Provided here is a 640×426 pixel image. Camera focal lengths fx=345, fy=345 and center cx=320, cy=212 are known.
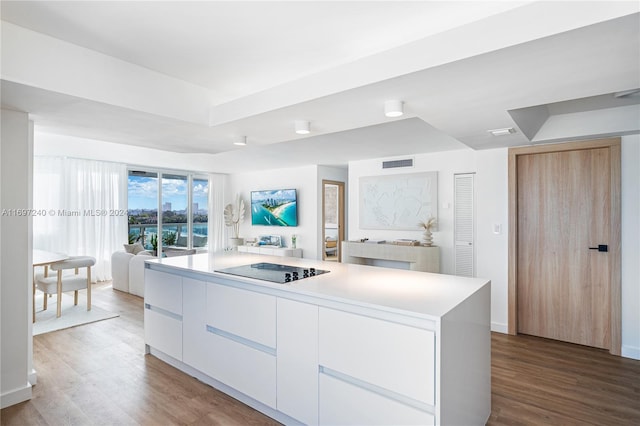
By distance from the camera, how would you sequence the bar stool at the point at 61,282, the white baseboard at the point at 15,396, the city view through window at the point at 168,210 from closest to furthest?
the white baseboard at the point at 15,396
the bar stool at the point at 61,282
the city view through window at the point at 168,210

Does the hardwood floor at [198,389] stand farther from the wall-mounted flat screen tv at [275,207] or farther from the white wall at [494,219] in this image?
the wall-mounted flat screen tv at [275,207]

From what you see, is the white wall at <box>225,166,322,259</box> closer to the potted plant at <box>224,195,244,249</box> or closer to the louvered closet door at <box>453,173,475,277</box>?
the potted plant at <box>224,195,244,249</box>

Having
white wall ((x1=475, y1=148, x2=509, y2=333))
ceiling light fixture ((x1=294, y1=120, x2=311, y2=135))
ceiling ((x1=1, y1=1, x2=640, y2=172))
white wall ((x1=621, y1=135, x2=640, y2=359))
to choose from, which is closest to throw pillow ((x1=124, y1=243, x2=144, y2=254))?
ceiling ((x1=1, y1=1, x2=640, y2=172))

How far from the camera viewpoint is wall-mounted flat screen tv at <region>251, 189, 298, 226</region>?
24.0 feet

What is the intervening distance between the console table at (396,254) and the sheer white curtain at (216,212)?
164 inches

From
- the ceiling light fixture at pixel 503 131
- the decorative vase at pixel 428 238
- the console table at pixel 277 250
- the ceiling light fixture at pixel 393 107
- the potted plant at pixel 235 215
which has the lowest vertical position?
the console table at pixel 277 250

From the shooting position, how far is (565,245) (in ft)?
12.1

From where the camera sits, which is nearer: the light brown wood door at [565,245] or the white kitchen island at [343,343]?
the white kitchen island at [343,343]

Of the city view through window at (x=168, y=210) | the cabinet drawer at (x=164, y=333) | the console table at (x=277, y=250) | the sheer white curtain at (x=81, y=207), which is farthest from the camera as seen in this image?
the city view through window at (x=168, y=210)

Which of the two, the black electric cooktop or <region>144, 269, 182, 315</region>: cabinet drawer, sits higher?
the black electric cooktop

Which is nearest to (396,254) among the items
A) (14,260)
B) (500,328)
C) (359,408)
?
(500,328)

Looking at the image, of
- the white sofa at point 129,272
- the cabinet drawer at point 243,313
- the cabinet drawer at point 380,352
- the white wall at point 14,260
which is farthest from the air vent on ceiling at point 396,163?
the white wall at point 14,260

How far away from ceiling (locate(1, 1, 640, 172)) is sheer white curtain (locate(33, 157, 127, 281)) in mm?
3891

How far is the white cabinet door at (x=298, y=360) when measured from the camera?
6.62 ft
